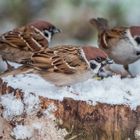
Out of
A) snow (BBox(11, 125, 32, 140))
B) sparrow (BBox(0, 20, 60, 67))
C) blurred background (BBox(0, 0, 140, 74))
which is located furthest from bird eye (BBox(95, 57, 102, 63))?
blurred background (BBox(0, 0, 140, 74))

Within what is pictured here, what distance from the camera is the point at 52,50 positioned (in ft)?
17.4

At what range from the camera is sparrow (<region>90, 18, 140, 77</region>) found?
248 inches

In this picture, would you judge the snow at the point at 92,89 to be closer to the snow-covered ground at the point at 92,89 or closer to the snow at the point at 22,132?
the snow-covered ground at the point at 92,89

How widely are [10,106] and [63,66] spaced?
1.57 ft

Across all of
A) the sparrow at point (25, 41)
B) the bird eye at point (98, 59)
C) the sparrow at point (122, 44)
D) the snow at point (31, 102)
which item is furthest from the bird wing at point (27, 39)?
the snow at point (31, 102)

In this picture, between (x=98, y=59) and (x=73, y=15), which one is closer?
(x=98, y=59)

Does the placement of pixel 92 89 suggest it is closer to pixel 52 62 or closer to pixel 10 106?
pixel 52 62

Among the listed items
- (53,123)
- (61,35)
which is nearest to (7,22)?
(61,35)

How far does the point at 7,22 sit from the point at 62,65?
3324 mm

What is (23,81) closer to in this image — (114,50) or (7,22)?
(114,50)

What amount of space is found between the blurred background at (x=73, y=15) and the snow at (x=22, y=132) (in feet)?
11.2

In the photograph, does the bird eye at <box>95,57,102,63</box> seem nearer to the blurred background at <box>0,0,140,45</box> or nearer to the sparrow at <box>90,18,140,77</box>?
the sparrow at <box>90,18,140,77</box>

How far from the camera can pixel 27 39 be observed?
20.1 feet

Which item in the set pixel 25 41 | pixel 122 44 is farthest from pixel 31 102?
pixel 122 44
